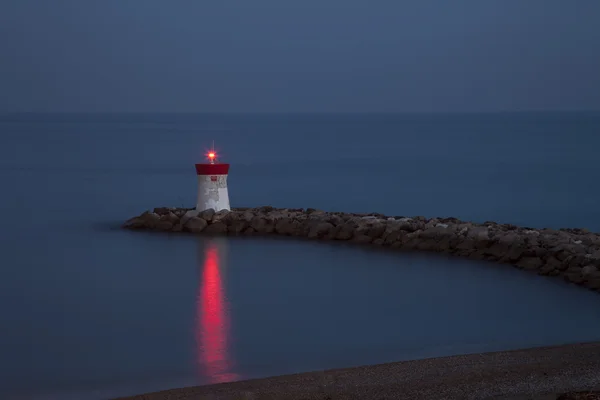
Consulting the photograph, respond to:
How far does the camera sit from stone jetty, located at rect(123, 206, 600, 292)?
9.98 meters

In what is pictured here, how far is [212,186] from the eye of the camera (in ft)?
42.3

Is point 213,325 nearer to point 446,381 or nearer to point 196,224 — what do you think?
point 446,381

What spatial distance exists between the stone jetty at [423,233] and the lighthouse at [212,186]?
13 cm

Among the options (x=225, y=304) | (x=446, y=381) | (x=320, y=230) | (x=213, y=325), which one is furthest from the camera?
(x=320, y=230)

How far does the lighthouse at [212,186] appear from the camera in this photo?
1274cm

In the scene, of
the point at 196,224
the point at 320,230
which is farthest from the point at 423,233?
the point at 196,224

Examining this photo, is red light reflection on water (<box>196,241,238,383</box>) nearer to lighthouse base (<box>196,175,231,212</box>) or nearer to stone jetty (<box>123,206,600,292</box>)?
stone jetty (<box>123,206,600,292</box>)

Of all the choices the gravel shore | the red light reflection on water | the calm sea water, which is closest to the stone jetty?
the calm sea water

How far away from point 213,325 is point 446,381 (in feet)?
10.3

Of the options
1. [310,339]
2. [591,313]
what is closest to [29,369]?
[310,339]

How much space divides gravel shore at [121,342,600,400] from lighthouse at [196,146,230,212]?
A: 6274 mm

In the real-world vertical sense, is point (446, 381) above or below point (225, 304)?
below

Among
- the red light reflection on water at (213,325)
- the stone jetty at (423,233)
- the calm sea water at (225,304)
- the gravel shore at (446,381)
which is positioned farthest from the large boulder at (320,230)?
the gravel shore at (446,381)

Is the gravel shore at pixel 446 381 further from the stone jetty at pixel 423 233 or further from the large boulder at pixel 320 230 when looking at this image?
the large boulder at pixel 320 230
